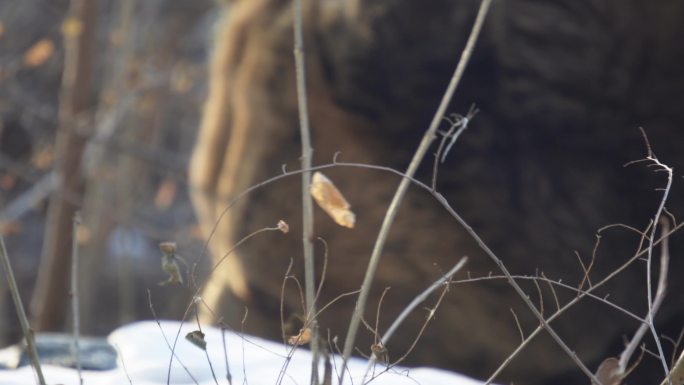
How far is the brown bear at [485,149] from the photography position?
2857mm

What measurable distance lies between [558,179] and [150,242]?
580 cm

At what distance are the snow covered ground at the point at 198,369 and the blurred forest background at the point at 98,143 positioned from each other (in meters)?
2.27

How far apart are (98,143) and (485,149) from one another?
2.12 metres

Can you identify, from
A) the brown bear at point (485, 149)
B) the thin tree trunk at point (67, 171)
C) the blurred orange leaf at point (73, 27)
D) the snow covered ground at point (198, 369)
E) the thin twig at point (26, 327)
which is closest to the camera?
the thin twig at point (26, 327)

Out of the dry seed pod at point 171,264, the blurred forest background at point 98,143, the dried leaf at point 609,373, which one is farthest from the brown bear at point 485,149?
the dry seed pod at point 171,264

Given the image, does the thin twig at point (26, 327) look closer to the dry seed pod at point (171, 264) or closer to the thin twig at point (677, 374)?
the dry seed pod at point (171, 264)

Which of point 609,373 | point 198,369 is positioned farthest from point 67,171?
point 609,373

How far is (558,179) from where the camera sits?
9.98 feet

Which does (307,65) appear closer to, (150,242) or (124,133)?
(124,133)

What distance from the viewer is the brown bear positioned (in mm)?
2857

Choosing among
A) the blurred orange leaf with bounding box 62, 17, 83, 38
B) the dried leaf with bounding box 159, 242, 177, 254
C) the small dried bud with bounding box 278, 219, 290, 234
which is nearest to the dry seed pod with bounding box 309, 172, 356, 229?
the small dried bud with bounding box 278, 219, 290, 234

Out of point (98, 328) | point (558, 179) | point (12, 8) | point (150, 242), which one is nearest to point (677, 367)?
point (558, 179)

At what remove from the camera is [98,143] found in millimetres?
4539

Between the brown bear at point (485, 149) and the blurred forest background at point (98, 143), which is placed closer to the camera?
the brown bear at point (485, 149)
